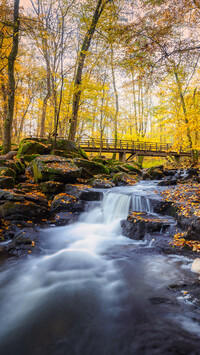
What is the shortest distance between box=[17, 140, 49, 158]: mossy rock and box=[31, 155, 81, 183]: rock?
219 centimetres

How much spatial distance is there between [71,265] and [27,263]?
39.3 inches

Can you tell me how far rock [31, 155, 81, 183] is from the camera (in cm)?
834

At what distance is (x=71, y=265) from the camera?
4496mm

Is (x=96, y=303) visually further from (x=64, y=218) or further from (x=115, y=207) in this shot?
(x=115, y=207)

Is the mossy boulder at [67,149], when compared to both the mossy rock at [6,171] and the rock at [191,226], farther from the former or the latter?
the rock at [191,226]

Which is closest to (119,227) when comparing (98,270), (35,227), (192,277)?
(98,270)

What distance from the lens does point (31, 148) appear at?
10953 mm

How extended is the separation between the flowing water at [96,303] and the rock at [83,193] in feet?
8.37

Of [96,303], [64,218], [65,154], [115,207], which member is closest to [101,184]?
[115,207]

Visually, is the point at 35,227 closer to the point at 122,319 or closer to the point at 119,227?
the point at 119,227

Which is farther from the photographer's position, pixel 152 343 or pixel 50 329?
pixel 50 329

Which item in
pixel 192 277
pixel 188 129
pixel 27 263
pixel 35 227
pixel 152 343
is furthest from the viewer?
pixel 188 129

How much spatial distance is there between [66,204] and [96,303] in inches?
182

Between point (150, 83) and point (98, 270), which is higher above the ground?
point (150, 83)
